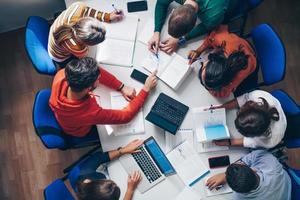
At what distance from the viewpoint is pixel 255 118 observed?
241 centimetres

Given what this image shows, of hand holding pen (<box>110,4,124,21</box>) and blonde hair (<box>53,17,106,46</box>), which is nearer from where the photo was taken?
blonde hair (<box>53,17,106,46</box>)

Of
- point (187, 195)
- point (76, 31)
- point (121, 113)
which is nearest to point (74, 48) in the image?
point (76, 31)

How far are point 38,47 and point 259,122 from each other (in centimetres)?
159

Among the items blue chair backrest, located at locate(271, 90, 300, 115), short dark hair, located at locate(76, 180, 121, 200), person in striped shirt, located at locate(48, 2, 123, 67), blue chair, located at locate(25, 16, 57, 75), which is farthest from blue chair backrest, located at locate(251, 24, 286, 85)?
blue chair, located at locate(25, 16, 57, 75)

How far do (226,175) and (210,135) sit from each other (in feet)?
1.02

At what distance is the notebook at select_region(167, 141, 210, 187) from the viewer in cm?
259

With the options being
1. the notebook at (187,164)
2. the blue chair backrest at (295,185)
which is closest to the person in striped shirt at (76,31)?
the notebook at (187,164)

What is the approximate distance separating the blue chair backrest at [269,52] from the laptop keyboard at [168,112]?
2.31ft

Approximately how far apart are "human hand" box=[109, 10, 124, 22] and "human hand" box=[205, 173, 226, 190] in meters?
1.29

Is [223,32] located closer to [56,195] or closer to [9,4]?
[56,195]

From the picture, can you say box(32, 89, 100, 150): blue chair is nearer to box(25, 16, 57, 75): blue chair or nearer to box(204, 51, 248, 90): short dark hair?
box(25, 16, 57, 75): blue chair

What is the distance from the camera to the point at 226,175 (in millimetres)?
2398

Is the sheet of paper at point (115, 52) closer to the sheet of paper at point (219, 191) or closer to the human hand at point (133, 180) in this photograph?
the human hand at point (133, 180)

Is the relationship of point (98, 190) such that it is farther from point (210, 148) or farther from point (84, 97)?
point (210, 148)
